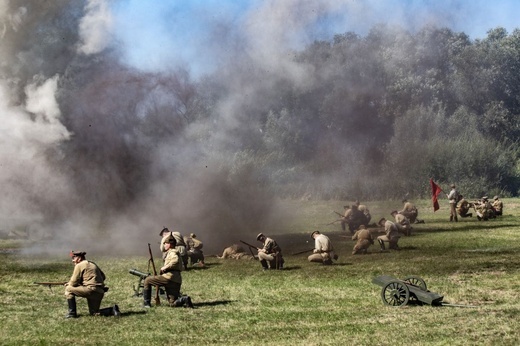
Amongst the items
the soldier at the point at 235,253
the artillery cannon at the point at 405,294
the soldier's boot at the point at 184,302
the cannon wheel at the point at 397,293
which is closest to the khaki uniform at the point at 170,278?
the soldier's boot at the point at 184,302

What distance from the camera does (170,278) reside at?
77.4 feet

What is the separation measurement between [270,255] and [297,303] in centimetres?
849

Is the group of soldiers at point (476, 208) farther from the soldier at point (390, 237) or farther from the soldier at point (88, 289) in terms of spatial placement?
the soldier at point (88, 289)

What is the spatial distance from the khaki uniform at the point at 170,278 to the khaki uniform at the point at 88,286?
167 cm

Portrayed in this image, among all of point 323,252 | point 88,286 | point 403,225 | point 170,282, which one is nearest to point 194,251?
point 323,252

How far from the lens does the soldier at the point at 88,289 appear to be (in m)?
22.1

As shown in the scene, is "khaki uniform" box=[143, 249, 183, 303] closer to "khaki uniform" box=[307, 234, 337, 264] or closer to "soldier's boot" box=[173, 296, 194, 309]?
"soldier's boot" box=[173, 296, 194, 309]

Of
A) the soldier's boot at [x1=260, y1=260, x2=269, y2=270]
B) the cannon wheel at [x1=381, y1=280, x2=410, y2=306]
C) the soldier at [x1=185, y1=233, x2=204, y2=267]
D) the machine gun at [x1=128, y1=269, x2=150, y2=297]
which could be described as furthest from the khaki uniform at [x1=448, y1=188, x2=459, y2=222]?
the machine gun at [x1=128, y1=269, x2=150, y2=297]

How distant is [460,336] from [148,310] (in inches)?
381

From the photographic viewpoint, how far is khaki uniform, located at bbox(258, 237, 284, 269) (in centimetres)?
3219

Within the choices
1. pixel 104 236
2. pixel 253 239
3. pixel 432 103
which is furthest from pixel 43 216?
pixel 432 103

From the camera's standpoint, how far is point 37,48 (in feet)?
143

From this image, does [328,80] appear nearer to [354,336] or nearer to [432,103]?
[432,103]

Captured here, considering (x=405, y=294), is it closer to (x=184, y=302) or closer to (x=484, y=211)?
(x=184, y=302)
